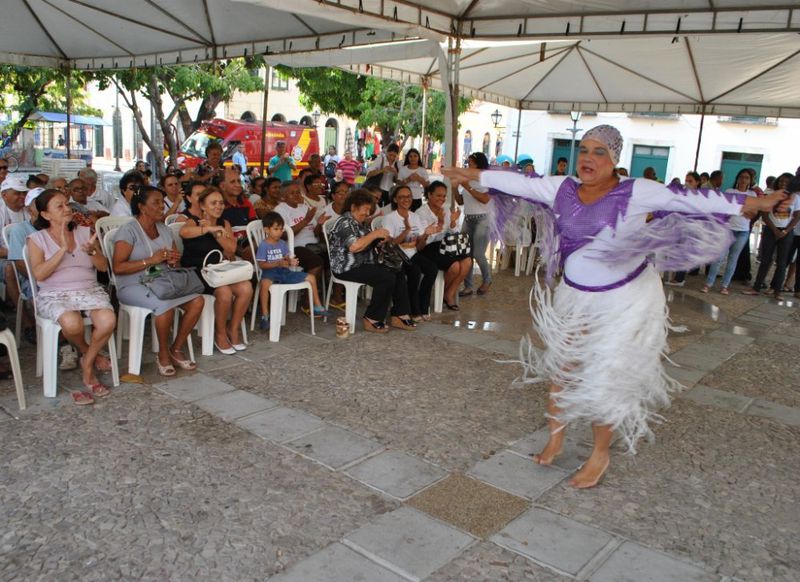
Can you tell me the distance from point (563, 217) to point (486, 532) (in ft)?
4.90

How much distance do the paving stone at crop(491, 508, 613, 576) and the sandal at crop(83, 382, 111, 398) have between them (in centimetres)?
260

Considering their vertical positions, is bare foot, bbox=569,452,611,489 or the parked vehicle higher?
the parked vehicle

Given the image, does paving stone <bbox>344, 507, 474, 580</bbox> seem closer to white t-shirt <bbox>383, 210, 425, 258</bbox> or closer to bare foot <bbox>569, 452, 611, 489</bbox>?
bare foot <bbox>569, 452, 611, 489</bbox>

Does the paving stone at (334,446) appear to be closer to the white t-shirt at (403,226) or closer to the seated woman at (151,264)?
the seated woman at (151,264)

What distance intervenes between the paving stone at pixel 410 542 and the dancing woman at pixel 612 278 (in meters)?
0.85

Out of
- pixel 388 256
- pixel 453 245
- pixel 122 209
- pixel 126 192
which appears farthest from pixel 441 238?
pixel 126 192

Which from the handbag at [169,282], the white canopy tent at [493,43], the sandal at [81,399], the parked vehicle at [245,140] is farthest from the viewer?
the parked vehicle at [245,140]

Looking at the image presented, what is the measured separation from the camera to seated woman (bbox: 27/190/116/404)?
404 cm

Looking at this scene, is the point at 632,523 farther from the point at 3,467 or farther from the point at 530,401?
the point at 3,467

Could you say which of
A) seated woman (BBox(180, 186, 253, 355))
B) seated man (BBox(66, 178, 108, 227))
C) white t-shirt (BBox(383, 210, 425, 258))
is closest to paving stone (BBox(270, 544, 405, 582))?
seated woman (BBox(180, 186, 253, 355))

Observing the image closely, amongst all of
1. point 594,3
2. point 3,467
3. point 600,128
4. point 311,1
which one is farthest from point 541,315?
point 594,3

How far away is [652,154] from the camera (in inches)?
1102

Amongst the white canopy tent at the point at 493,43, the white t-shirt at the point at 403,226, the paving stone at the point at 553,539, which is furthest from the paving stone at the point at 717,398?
the white canopy tent at the point at 493,43

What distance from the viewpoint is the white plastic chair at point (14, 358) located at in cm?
372
